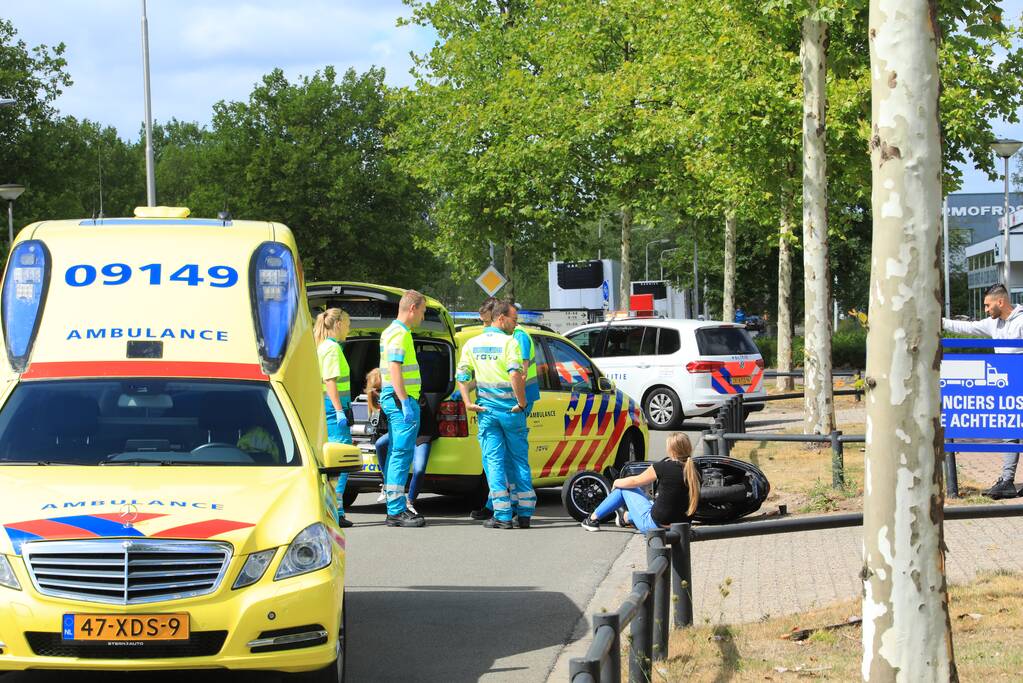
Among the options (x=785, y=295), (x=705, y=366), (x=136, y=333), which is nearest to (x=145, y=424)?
(x=136, y=333)

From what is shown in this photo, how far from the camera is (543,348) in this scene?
1377cm

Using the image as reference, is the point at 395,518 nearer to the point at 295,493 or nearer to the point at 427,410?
the point at 427,410

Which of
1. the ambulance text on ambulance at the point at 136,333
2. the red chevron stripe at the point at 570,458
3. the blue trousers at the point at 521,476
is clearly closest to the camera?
the ambulance text on ambulance at the point at 136,333

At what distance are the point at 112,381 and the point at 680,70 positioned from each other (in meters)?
20.2

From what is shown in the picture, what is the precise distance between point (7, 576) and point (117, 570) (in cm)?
44

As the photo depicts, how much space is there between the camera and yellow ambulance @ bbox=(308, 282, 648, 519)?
41.2 feet

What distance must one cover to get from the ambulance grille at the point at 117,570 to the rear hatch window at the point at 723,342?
17653 millimetres

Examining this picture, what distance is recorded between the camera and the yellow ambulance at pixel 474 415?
1257 cm

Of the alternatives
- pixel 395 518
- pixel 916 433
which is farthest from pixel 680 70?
pixel 916 433

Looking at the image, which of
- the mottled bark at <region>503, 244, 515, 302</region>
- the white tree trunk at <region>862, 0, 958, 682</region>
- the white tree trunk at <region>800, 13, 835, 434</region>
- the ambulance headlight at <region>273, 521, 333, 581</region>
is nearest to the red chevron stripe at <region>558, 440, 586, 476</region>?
the white tree trunk at <region>800, 13, 835, 434</region>

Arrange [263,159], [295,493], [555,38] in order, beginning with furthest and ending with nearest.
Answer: [263,159] → [555,38] → [295,493]

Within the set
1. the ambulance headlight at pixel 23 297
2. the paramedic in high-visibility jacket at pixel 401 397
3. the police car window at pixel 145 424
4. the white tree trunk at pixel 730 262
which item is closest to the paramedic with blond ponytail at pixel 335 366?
the paramedic in high-visibility jacket at pixel 401 397

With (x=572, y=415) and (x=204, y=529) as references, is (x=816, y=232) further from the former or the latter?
(x=204, y=529)

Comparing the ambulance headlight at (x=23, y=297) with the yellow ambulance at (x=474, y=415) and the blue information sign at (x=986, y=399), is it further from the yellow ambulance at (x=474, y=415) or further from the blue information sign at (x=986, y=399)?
the blue information sign at (x=986, y=399)
